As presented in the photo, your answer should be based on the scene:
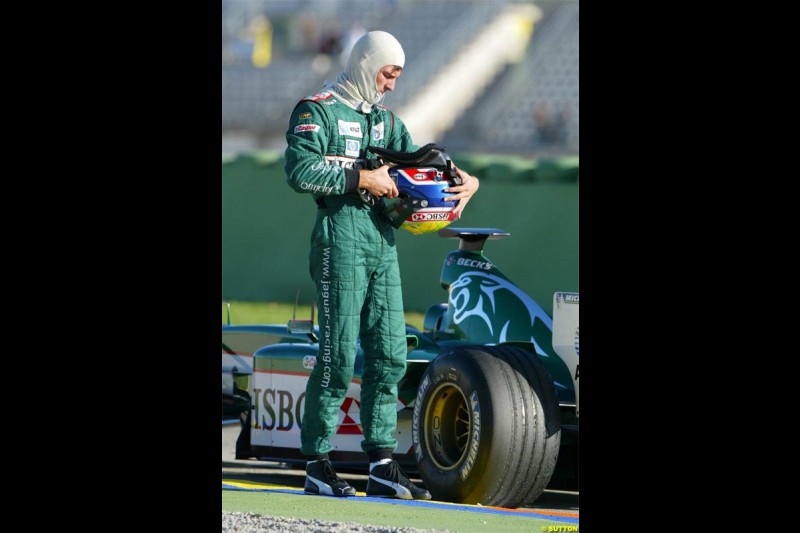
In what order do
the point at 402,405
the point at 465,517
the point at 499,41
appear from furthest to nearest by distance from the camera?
1. the point at 499,41
2. the point at 402,405
3. the point at 465,517

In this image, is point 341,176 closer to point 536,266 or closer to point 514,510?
point 514,510

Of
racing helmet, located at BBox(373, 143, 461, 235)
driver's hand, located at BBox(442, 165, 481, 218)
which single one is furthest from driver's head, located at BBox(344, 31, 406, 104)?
driver's hand, located at BBox(442, 165, 481, 218)

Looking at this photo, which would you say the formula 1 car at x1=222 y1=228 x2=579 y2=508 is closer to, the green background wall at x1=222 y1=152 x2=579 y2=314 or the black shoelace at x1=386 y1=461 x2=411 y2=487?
the black shoelace at x1=386 y1=461 x2=411 y2=487

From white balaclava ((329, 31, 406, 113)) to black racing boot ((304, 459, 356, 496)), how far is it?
5.08 ft

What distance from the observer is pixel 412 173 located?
4867 mm

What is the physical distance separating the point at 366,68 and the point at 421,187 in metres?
0.55

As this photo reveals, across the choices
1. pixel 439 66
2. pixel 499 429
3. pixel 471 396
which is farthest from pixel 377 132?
pixel 439 66

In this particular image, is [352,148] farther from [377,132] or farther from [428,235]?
[428,235]

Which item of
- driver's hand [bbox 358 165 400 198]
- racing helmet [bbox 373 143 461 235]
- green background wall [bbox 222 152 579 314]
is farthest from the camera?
green background wall [bbox 222 152 579 314]

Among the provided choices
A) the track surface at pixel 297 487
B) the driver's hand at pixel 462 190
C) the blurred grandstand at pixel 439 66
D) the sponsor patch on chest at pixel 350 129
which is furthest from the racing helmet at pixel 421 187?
the blurred grandstand at pixel 439 66

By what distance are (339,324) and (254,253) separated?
6959mm

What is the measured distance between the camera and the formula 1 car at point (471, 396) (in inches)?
188

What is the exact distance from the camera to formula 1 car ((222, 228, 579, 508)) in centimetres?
478

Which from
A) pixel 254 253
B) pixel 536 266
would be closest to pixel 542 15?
pixel 254 253
